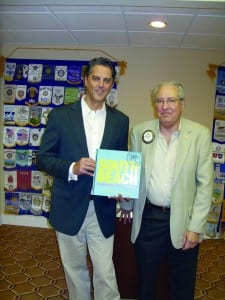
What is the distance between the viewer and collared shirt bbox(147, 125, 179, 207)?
1604 millimetres

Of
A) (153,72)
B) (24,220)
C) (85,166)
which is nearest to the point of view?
(85,166)

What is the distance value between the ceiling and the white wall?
0.38 ft

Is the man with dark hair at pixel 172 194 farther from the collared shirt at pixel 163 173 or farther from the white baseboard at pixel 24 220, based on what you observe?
the white baseboard at pixel 24 220

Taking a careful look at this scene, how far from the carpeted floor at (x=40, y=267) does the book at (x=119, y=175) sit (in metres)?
1.25

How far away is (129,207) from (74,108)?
2.33ft

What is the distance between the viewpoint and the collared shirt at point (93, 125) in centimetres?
166

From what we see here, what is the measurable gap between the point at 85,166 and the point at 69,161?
0.17m

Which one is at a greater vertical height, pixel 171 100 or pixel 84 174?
pixel 171 100

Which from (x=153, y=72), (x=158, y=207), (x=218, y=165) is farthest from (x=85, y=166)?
(x=218, y=165)

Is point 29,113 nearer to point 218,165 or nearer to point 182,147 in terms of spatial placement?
point 218,165

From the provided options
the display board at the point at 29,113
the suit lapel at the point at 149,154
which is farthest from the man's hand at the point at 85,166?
the display board at the point at 29,113

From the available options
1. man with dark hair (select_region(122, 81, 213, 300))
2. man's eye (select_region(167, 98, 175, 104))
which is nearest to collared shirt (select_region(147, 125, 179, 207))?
man with dark hair (select_region(122, 81, 213, 300))

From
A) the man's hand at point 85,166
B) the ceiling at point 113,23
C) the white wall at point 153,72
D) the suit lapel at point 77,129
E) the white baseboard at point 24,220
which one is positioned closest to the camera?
the man's hand at point 85,166

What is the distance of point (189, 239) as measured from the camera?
5.20 ft
